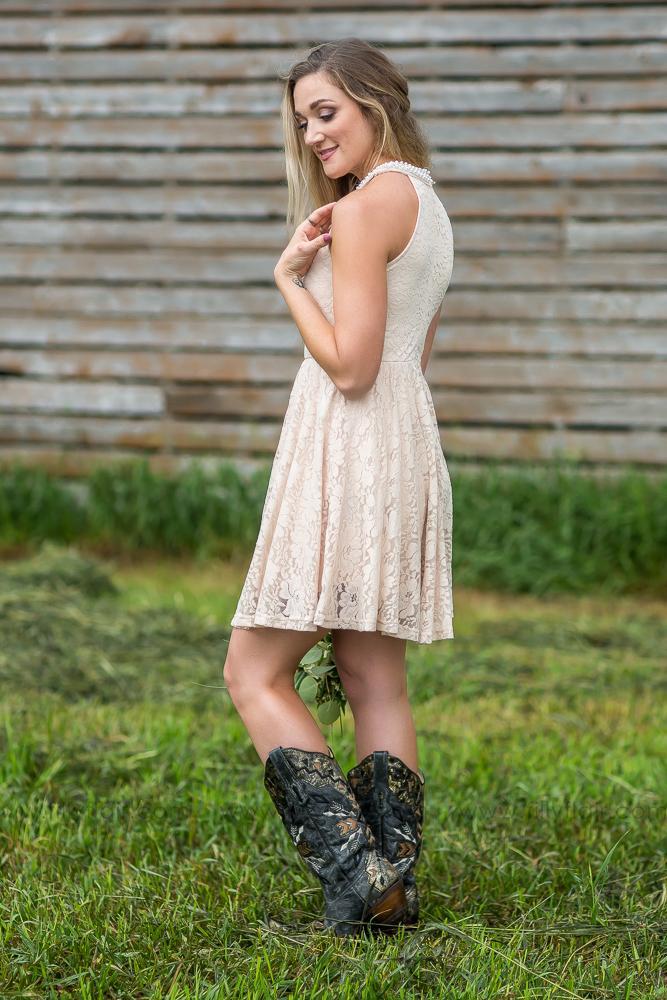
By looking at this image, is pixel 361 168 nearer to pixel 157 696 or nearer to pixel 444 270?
pixel 444 270

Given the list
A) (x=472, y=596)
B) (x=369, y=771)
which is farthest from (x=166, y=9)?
(x=369, y=771)

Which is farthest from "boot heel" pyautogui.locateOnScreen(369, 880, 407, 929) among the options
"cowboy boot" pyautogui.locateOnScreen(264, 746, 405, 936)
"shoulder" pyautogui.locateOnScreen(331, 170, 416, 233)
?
"shoulder" pyautogui.locateOnScreen(331, 170, 416, 233)

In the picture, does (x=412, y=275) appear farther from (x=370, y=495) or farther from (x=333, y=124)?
(x=370, y=495)

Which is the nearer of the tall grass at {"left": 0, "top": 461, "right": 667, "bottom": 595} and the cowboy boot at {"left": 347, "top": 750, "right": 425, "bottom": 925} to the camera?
the cowboy boot at {"left": 347, "top": 750, "right": 425, "bottom": 925}

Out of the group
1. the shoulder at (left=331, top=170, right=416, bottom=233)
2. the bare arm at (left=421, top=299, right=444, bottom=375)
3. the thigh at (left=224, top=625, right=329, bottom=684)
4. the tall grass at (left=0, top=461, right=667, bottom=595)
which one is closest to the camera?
the shoulder at (left=331, top=170, right=416, bottom=233)

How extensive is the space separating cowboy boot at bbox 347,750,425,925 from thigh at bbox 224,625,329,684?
28 centimetres

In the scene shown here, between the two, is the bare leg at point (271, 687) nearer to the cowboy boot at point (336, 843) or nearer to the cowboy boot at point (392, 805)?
the cowboy boot at point (336, 843)

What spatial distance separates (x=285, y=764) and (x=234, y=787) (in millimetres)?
1072

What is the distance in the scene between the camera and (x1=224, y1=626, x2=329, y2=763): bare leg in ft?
9.12

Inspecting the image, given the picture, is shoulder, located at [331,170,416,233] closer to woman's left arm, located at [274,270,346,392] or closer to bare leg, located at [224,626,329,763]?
woman's left arm, located at [274,270,346,392]

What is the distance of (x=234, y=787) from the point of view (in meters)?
3.78

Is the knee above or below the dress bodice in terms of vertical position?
below

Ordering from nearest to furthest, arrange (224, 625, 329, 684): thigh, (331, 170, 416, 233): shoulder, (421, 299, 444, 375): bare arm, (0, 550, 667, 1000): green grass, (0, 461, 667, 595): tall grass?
(0, 550, 667, 1000): green grass → (331, 170, 416, 233): shoulder → (224, 625, 329, 684): thigh → (421, 299, 444, 375): bare arm → (0, 461, 667, 595): tall grass

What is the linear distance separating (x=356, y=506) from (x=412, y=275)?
511 millimetres
